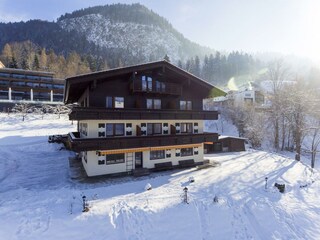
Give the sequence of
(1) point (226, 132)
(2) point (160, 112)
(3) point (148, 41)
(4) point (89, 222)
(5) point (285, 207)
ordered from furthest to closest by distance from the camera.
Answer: (3) point (148, 41)
(1) point (226, 132)
(2) point (160, 112)
(5) point (285, 207)
(4) point (89, 222)

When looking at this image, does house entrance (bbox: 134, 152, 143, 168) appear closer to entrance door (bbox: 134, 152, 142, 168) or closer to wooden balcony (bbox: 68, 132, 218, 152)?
entrance door (bbox: 134, 152, 142, 168)

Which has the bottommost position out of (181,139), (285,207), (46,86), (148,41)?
(285,207)

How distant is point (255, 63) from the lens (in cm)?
13938

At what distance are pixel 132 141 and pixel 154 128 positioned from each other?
359 cm

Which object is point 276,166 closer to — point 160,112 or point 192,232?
point 160,112

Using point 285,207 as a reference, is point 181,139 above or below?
above

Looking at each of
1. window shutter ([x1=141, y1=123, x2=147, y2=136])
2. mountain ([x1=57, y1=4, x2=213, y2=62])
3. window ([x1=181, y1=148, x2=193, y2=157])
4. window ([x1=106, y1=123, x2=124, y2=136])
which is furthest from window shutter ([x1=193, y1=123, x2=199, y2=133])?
mountain ([x1=57, y1=4, x2=213, y2=62])

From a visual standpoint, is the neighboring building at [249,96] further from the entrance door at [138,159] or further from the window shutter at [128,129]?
the window shutter at [128,129]

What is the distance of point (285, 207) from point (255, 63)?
144 m

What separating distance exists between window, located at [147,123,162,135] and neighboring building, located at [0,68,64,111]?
52.1m

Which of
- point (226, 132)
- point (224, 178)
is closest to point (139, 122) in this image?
point (224, 178)

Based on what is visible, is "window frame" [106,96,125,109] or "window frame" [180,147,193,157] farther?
"window frame" [180,147,193,157]

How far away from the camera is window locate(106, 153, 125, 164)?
19.5 meters

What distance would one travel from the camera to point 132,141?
758 inches
